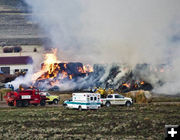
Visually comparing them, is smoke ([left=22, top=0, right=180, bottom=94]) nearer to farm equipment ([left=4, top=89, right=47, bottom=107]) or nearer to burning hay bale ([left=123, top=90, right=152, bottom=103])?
burning hay bale ([left=123, top=90, right=152, bottom=103])

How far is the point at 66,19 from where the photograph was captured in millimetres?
87062

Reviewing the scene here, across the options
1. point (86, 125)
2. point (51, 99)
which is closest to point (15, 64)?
point (51, 99)

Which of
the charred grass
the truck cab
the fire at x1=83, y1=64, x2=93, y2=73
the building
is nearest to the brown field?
the charred grass

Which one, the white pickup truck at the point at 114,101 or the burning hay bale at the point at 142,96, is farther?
the burning hay bale at the point at 142,96

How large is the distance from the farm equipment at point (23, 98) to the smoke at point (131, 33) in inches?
805

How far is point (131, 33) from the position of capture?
72.2 m

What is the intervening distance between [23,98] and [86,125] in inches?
734

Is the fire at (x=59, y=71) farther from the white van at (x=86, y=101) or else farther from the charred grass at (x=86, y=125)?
the charred grass at (x=86, y=125)

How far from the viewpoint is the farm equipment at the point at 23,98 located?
46784 mm

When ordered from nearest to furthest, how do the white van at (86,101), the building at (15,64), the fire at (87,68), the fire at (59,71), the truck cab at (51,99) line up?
the white van at (86,101) → the truck cab at (51,99) → the fire at (59,71) → the fire at (87,68) → the building at (15,64)

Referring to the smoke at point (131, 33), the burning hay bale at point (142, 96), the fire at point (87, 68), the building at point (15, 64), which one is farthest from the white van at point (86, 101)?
the building at point (15, 64)

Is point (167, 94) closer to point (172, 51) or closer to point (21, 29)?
point (172, 51)

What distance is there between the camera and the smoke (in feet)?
222

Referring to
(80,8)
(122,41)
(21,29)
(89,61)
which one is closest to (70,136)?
(122,41)
